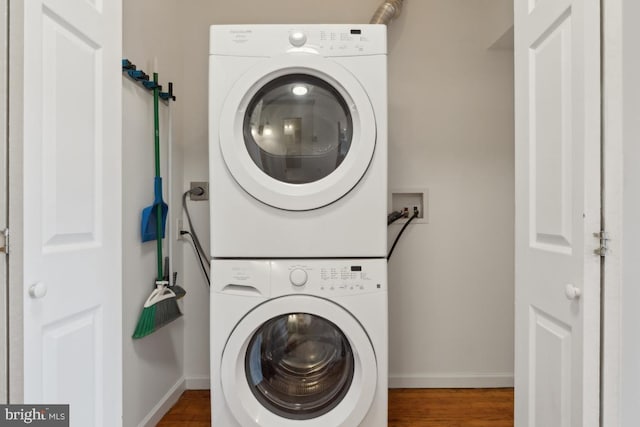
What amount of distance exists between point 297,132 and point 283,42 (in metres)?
0.33

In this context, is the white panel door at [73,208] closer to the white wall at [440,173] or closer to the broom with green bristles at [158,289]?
the broom with green bristles at [158,289]

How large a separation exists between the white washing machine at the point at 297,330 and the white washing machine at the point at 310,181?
0.08 meters

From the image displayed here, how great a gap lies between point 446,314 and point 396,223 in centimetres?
56

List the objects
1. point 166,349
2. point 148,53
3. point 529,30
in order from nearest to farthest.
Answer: point 529,30, point 148,53, point 166,349

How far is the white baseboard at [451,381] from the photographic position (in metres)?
2.15

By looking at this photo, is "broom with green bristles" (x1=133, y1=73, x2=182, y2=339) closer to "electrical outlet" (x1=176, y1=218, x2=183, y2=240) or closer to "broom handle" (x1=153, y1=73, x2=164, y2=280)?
"broom handle" (x1=153, y1=73, x2=164, y2=280)

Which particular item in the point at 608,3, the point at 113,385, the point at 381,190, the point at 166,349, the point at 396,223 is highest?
the point at 608,3

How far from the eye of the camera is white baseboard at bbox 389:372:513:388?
2.15 metres

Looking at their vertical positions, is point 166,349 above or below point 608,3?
below

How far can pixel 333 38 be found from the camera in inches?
57.7

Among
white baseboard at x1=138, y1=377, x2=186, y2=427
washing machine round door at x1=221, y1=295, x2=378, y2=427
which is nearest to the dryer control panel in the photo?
washing machine round door at x1=221, y1=295, x2=378, y2=427

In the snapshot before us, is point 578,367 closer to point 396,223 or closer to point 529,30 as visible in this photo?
point 529,30

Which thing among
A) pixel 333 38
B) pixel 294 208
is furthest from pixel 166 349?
pixel 333 38

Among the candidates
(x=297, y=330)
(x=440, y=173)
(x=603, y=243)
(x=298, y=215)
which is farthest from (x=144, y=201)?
(x=603, y=243)
